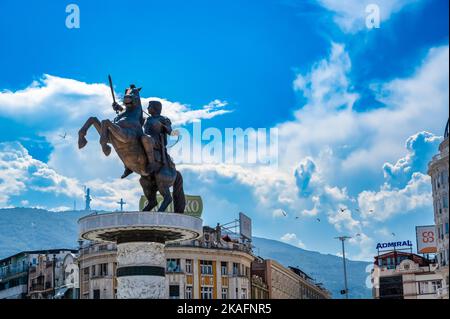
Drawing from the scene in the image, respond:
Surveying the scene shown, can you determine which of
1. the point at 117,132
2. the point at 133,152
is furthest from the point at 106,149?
the point at 133,152

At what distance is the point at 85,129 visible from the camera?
27641mm

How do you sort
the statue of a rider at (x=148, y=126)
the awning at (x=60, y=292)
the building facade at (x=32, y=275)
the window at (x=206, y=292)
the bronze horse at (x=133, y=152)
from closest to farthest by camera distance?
the bronze horse at (x=133, y=152) < the statue of a rider at (x=148, y=126) < the window at (x=206, y=292) < the awning at (x=60, y=292) < the building facade at (x=32, y=275)

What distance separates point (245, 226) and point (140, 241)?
61.6 m

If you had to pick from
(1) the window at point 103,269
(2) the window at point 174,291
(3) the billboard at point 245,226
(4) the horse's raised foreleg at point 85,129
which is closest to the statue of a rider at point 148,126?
(4) the horse's raised foreleg at point 85,129

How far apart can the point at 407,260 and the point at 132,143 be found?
69.1 m

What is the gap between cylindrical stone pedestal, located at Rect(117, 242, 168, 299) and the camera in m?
27.0

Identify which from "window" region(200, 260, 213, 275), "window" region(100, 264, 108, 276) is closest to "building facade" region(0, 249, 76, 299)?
"window" region(100, 264, 108, 276)

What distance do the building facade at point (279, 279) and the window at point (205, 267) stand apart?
10122 mm

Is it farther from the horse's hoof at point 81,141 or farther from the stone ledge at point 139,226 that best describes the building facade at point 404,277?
the horse's hoof at point 81,141

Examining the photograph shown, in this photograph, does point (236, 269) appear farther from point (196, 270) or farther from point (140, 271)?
point (140, 271)

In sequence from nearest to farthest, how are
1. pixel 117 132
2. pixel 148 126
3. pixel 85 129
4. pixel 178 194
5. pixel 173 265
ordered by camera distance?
pixel 117 132
pixel 85 129
pixel 148 126
pixel 178 194
pixel 173 265

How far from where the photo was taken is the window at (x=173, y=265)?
75.6 meters

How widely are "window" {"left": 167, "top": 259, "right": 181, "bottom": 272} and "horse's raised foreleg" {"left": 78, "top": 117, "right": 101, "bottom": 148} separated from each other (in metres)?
48.7
